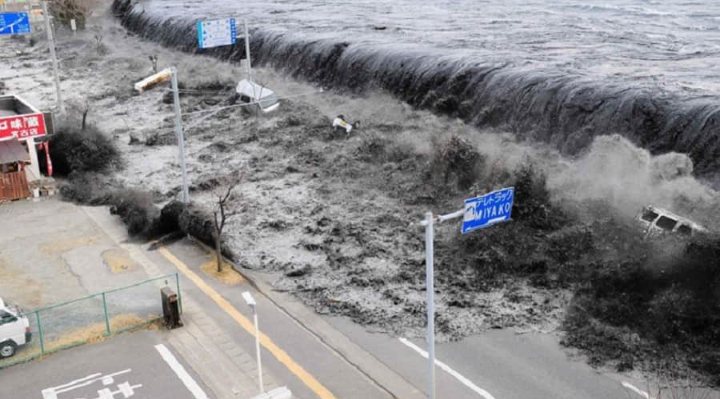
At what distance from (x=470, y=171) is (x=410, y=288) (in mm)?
9216

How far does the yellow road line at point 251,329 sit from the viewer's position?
1697cm

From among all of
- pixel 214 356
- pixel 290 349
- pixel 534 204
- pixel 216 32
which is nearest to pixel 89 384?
pixel 214 356

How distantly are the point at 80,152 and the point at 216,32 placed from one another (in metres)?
10.7

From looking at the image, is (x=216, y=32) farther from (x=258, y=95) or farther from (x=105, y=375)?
(x=105, y=375)

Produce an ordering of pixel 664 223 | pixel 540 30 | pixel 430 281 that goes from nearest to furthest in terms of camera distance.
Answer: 1. pixel 430 281
2. pixel 664 223
3. pixel 540 30

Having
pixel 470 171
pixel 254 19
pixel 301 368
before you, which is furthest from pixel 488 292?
pixel 254 19

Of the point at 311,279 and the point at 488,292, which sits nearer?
the point at 488,292

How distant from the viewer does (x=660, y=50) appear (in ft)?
141

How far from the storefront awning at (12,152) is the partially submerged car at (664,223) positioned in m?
24.3

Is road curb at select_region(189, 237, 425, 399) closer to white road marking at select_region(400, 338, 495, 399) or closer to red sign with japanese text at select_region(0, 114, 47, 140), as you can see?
white road marking at select_region(400, 338, 495, 399)

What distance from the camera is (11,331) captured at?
1773 cm

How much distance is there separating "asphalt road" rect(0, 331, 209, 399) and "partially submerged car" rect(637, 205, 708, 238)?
14446 millimetres

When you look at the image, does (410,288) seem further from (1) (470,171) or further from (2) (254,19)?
(2) (254,19)

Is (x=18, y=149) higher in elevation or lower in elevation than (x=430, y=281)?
lower
